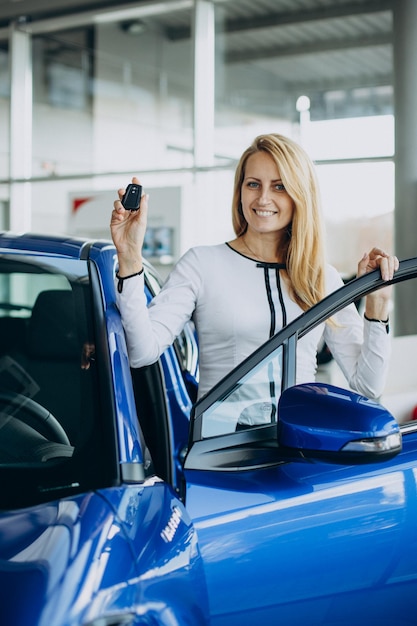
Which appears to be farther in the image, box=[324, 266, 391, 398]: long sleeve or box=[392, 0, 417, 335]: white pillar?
box=[392, 0, 417, 335]: white pillar

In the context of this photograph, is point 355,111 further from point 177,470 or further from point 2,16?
point 177,470

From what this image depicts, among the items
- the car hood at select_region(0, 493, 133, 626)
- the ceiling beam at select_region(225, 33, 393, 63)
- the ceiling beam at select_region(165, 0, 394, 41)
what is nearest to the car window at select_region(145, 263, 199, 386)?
the car hood at select_region(0, 493, 133, 626)

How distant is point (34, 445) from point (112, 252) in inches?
18.6

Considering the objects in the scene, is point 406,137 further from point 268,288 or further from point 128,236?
point 128,236

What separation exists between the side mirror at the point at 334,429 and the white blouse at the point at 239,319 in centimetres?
32

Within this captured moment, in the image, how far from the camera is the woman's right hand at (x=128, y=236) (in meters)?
1.61

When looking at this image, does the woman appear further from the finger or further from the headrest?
the headrest

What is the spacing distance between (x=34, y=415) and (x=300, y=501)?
1.91ft

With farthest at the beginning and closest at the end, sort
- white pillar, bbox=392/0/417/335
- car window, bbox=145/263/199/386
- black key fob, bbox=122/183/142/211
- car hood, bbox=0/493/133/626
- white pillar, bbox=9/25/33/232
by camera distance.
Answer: white pillar, bbox=9/25/33/232, white pillar, bbox=392/0/417/335, car window, bbox=145/263/199/386, black key fob, bbox=122/183/142/211, car hood, bbox=0/493/133/626

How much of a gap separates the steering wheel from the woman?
0.25 m

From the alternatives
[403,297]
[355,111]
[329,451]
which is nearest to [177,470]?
[329,451]

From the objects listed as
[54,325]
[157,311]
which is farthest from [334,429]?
Answer: [54,325]

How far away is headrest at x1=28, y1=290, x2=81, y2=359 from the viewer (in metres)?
2.02

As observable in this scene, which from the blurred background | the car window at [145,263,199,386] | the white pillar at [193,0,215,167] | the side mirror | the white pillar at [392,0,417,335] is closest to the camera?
the side mirror
